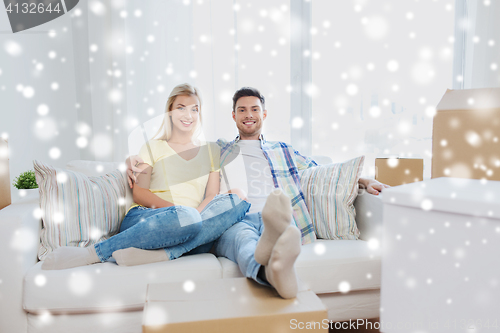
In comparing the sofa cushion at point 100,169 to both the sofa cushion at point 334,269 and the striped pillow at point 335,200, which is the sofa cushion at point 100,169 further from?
the striped pillow at point 335,200

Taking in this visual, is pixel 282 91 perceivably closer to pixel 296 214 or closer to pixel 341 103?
pixel 341 103

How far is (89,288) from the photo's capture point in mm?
1088

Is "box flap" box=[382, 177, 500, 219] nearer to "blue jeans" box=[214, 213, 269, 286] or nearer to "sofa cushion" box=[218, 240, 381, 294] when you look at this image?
"blue jeans" box=[214, 213, 269, 286]

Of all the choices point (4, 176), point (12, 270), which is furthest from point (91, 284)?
point (4, 176)

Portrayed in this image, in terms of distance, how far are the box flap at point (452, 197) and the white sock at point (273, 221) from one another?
31 cm

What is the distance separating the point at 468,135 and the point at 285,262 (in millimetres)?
472

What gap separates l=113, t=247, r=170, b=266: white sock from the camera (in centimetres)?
115

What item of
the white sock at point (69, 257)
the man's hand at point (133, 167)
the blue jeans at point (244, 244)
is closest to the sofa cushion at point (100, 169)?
the man's hand at point (133, 167)

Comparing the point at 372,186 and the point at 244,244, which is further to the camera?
the point at 372,186

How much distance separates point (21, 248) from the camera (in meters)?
1.11

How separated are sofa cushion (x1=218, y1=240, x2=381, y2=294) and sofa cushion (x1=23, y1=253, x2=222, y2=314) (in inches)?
10.8

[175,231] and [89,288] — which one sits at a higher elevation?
[175,231]

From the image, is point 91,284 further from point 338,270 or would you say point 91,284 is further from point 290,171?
point 290,171

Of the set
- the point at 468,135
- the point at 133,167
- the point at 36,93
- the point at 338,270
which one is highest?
the point at 36,93
